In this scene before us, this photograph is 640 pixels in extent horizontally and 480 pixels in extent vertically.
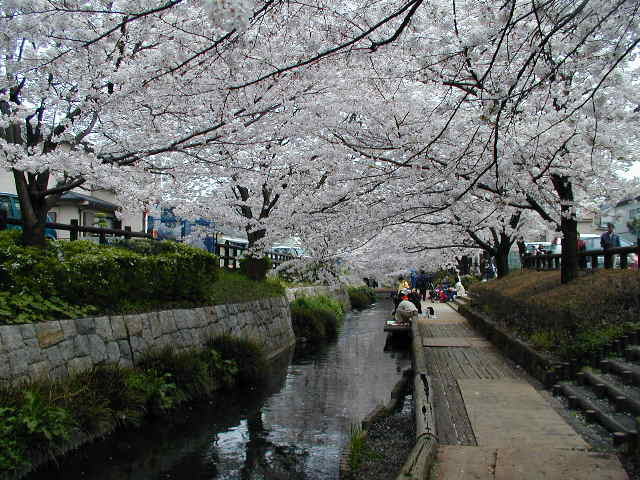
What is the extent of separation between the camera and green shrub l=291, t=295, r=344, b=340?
20719 millimetres

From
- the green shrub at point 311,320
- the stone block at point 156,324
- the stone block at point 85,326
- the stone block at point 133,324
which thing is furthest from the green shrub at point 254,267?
the stone block at point 85,326

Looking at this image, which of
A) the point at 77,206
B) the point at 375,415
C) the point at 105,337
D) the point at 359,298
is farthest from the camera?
the point at 359,298

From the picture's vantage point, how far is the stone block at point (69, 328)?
27.5 feet

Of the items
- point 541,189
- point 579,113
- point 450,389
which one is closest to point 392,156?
point 541,189

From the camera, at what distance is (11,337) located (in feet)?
24.1

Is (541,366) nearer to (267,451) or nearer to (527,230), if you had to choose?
(267,451)

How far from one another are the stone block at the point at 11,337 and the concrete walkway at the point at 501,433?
511 cm

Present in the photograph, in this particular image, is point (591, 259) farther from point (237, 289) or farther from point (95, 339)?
point (95, 339)

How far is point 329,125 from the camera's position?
39.4ft

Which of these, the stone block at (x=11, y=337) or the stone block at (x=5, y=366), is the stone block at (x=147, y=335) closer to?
the stone block at (x=11, y=337)

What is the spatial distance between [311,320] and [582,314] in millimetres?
12783

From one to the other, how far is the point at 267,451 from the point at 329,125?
652cm

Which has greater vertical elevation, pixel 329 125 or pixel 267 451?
pixel 329 125

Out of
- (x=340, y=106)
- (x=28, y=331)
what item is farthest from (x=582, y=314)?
(x=28, y=331)
